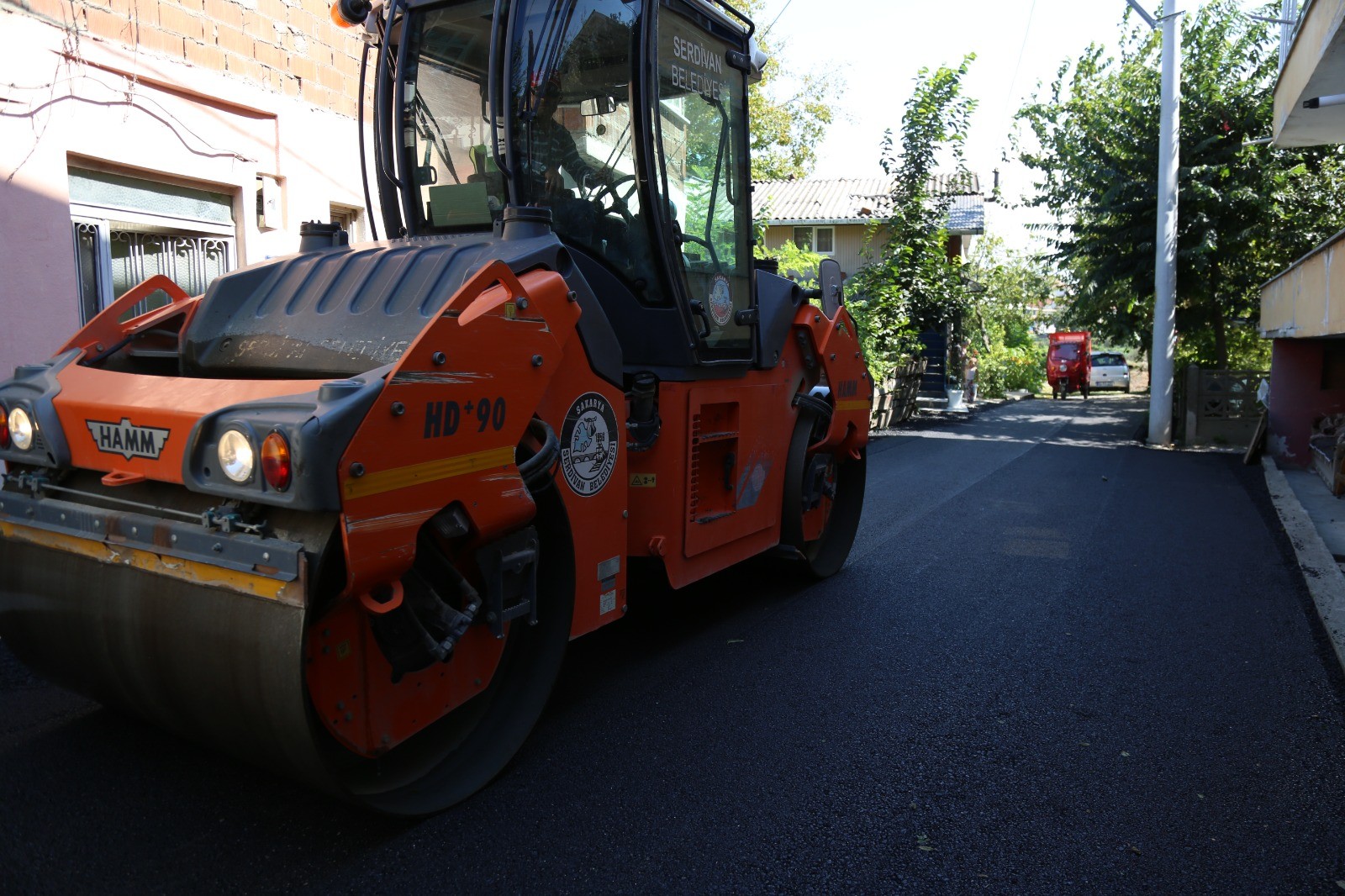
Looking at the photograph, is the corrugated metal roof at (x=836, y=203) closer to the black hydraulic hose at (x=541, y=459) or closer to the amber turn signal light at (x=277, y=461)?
the black hydraulic hose at (x=541, y=459)

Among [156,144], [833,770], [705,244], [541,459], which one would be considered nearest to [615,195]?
[705,244]

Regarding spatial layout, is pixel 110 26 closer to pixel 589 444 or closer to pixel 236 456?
pixel 589 444

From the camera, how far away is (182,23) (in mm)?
7488

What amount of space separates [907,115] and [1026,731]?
54.8ft

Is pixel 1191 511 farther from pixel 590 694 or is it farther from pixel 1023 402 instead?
pixel 1023 402

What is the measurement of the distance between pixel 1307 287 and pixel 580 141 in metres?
8.97

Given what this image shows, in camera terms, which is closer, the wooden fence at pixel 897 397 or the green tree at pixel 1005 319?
the wooden fence at pixel 897 397

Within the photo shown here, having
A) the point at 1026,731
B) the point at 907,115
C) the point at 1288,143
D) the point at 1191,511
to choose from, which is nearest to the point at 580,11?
the point at 1026,731

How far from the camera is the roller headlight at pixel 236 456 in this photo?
8.36 ft

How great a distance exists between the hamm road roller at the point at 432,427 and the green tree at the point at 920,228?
13686 millimetres

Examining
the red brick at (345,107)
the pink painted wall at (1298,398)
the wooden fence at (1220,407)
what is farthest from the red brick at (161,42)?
the wooden fence at (1220,407)

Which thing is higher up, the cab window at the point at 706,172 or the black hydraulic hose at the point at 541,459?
the cab window at the point at 706,172

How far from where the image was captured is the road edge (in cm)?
511

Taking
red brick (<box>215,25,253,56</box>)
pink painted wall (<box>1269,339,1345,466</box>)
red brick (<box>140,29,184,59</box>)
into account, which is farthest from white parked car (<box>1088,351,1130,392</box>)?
red brick (<box>140,29,184,59</box>)
